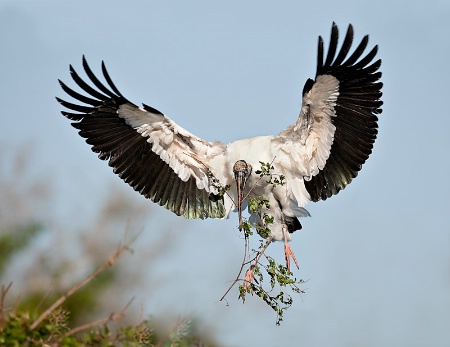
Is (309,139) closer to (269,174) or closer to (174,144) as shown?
(269,174)

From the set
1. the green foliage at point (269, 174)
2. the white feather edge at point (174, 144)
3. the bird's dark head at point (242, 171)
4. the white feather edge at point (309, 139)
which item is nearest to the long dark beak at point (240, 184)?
the bird's dark head at point (242, 171)

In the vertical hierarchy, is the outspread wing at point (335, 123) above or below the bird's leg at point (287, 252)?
above

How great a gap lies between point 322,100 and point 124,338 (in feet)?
14.7

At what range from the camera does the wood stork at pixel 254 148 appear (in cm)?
866

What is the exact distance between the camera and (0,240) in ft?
36.8

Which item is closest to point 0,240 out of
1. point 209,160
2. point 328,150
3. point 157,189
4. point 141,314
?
point 157,189

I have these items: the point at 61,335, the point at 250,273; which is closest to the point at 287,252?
the point at 250,273

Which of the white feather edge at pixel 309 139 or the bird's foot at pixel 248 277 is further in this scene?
the white feather edge at pixel 309 139

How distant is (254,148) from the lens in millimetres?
9172

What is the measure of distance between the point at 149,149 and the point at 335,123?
80.7 inches

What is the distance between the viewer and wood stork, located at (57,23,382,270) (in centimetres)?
866

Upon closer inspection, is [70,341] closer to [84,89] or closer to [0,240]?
[84,89]

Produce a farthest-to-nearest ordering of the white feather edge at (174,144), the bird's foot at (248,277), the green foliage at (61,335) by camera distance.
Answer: the white feather edge at (174,144) < the bird's foot at (248,277) < the green foliage at (61,335)

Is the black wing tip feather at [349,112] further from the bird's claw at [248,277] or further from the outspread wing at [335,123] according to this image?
the bird's claw at [248,277]
